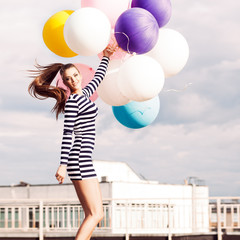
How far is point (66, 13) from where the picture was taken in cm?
649

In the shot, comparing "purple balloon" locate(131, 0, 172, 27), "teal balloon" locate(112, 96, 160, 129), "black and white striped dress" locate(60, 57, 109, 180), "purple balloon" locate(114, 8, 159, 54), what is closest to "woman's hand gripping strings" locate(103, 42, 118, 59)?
"purple balloon" locate(114, 8, 159, 54)

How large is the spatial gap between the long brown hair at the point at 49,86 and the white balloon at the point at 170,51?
1.20 m

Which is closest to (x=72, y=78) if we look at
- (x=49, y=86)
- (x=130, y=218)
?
(x=49, y=86)

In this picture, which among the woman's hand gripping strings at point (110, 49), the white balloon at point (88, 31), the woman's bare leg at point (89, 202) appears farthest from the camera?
the woman's hand gripping strings at point (110, 49)

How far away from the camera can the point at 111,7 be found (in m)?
6.34

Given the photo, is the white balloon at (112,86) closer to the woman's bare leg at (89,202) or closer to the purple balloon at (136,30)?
the purple balloon at (136,30)

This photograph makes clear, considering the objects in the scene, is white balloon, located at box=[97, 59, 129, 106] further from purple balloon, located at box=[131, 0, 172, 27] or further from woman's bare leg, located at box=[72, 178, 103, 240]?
woman's bare leg, located at box=[72, 178, 103, 240]

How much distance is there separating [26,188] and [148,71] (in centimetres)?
3423

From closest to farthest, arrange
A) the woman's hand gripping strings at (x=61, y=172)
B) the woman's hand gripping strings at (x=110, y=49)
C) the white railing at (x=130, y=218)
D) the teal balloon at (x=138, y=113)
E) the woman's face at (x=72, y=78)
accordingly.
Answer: the woman's hand gripping strings at (x=61, y=172) → the woman's face at (x=72, y=78) → the woman's hand gripping strings at (x=110, y=49) → the teal balloon at (x=138, y=113) → the white railing at (x=130, y=218)

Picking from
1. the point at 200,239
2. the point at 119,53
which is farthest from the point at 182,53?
the point at 200,239

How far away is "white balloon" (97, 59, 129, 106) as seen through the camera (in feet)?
20.7

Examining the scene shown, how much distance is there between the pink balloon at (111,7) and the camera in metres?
6.34

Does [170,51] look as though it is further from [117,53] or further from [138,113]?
[138,113]

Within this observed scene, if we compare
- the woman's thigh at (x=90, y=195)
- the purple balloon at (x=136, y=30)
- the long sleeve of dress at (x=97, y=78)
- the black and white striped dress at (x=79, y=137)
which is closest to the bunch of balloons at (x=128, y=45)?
the purple balloon at (x=136, y=30)
